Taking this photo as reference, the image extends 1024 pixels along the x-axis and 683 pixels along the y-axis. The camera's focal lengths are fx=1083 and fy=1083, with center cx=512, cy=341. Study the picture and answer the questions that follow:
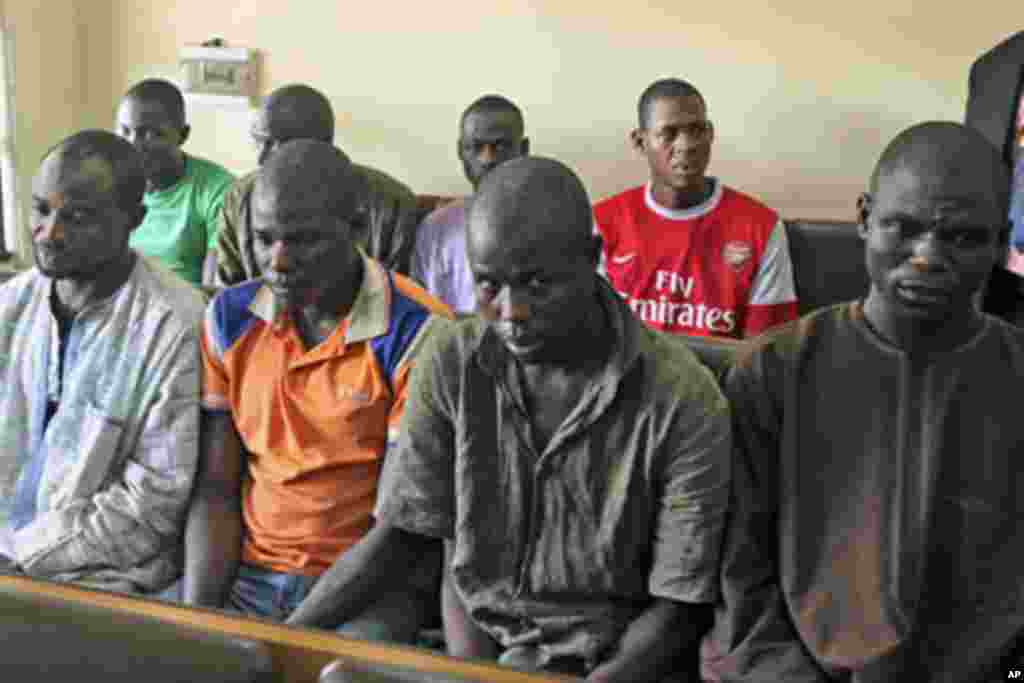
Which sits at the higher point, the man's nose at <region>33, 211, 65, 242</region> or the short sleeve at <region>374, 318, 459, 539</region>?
the man's nose at <region>33, 211, 65, 242</region>

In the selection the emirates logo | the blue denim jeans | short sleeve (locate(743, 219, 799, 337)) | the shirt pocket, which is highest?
the emirates logo

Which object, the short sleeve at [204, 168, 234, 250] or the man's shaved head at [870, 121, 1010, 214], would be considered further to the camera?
the short sleeve at [204, 168, 234, 250]

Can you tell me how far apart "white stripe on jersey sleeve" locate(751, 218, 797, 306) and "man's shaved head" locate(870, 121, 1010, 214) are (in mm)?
1571

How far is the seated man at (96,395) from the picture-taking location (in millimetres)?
1838

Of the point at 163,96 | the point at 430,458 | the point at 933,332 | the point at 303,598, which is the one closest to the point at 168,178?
the point at 163,96

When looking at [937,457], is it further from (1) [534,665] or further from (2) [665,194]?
(2) [665,194]

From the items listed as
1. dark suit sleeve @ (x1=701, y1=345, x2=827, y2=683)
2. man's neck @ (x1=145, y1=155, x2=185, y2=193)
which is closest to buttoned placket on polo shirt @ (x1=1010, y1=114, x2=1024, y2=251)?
dark suit sleeve @ (x1=701, y1=345, x2=827, y2=683)

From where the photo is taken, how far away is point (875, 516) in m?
1.47

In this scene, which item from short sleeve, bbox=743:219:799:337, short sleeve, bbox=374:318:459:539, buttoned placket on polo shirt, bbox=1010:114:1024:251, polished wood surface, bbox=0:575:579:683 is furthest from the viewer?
short sleeve, bbox=743:219:799:337

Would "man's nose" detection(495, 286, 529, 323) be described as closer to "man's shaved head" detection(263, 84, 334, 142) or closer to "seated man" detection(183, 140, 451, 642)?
"seated man" detection(183, 140, 451, 642)

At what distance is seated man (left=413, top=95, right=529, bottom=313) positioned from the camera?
3160 millimetres

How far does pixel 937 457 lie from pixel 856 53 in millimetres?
2659

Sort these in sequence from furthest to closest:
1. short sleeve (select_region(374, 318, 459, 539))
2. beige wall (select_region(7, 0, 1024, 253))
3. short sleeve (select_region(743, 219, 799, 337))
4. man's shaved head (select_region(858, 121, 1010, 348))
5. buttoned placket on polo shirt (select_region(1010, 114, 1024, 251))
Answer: beige wall (select_region(7, 0, 1024, 253)) < short sleeve (select_region(743, 219, 799, 337)) < buttoned placket on polo shirt (select_region(1010, 114, 1024, 251)) < short sleeve (select_region(374, 318, 459, 539)) < man's shaved head (select_region(858, 121, 1010, 348))

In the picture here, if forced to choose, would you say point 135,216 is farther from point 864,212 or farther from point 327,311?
point 864,212
